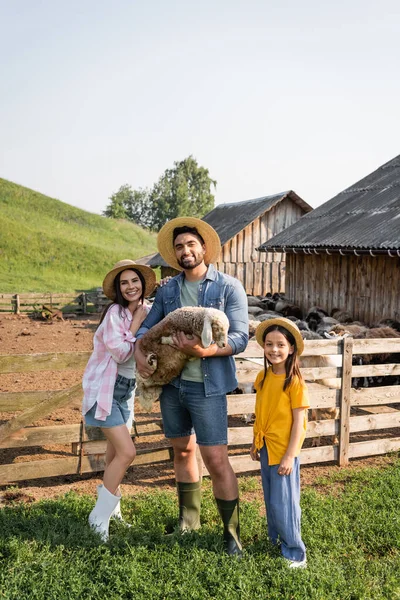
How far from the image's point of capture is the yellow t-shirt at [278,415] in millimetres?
3998

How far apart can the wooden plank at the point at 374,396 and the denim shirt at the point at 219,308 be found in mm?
3009

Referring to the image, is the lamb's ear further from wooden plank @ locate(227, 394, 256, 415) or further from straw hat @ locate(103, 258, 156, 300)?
wooden plank @ locate(227, 394, 256, 415)

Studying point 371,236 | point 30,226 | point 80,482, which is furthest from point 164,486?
point 30,226

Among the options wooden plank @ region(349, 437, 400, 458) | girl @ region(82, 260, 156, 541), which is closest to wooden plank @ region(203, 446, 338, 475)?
wooden plank @ region(349, 437, 400, 458)

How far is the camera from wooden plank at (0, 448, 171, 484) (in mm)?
5332

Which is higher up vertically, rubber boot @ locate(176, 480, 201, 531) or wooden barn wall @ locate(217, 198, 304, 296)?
wooden barn wall @ locate(217, 198, 304, 296)

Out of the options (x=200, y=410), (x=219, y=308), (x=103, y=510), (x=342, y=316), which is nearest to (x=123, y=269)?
(x=219, y=308)

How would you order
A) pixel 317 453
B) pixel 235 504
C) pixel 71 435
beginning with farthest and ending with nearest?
pixel 317 453
pixel 71 435
pixel 235 504

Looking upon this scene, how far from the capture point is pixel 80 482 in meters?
5.75

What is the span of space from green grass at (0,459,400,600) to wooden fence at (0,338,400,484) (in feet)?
2.21

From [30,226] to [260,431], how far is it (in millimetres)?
44408

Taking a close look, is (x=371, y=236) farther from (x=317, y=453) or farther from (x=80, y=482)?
(x=80, y=482)

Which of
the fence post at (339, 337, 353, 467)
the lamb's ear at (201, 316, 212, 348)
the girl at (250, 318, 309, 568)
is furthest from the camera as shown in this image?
the fence post at (339, 337, 353, 467)

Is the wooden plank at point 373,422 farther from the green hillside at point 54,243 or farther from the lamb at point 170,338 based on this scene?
the green hillside at point 54,243
